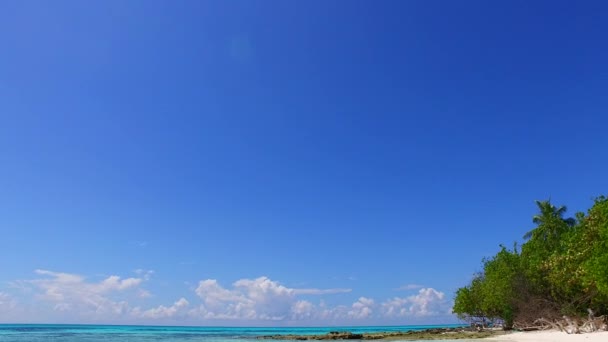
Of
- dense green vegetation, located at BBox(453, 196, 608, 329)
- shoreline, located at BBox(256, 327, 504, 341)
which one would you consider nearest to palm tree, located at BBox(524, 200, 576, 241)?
dense green vegetation, located at BBox(453, 196, 608, 329)

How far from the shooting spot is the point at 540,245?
179 feet

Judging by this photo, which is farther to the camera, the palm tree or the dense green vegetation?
the palm tree

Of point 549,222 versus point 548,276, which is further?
point 549,222

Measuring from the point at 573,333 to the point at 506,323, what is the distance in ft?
78.5

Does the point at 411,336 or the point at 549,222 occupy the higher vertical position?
the point at 549,222

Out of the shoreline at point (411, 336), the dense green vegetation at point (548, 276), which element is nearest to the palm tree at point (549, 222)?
the dense green vegetation at point (548, 276)

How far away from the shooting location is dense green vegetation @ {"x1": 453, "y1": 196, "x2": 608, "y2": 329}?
102ft

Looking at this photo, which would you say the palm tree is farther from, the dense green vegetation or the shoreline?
the shoreline

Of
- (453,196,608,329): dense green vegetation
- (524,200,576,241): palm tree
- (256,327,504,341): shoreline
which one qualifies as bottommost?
(256,327,504,341): shoreline

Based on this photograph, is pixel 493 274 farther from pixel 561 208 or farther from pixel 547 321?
pixel 561 208

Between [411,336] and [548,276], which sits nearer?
[548,276]

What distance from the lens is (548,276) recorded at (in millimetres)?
45906

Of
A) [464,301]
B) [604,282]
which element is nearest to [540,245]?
[464,301]

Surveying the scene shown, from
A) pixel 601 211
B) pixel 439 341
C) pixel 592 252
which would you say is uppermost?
pixel 601 211
